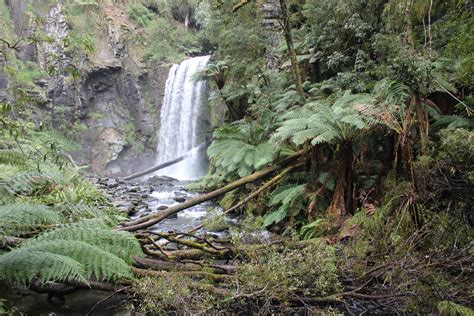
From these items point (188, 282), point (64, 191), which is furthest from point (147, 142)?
point (188, 282)

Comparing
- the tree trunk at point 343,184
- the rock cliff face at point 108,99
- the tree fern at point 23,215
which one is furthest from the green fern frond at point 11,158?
the rock cliff face at point 108,99

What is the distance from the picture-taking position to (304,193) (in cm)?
591

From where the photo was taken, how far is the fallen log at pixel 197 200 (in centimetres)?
492

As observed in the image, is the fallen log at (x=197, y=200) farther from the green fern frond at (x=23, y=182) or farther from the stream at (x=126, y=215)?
the green fern frond at (x=23, y=182)

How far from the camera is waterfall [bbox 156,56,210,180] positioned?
61.3ft

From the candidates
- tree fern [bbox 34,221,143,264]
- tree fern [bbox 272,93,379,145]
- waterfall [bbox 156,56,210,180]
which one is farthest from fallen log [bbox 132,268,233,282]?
waterfall [bbox 156,56,210,180]

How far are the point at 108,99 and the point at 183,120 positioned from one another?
17.7 feet

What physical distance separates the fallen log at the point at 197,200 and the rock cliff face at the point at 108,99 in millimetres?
15499

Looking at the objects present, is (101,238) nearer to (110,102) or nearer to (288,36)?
(288,36)

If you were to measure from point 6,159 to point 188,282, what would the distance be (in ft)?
5.74

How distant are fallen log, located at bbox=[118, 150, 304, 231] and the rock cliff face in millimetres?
15499

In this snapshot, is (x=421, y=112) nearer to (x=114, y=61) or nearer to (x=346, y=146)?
(x=346, y=146)

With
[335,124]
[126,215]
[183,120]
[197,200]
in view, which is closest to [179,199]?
[126,215]

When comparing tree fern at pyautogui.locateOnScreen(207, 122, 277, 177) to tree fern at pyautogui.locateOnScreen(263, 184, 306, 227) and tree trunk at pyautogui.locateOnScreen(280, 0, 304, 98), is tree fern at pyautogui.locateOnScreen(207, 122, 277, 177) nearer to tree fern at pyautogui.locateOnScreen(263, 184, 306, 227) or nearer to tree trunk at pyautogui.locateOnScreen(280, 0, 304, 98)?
tree fern at pyautogui.locateOnScreen(263, 184, 306, 227)
